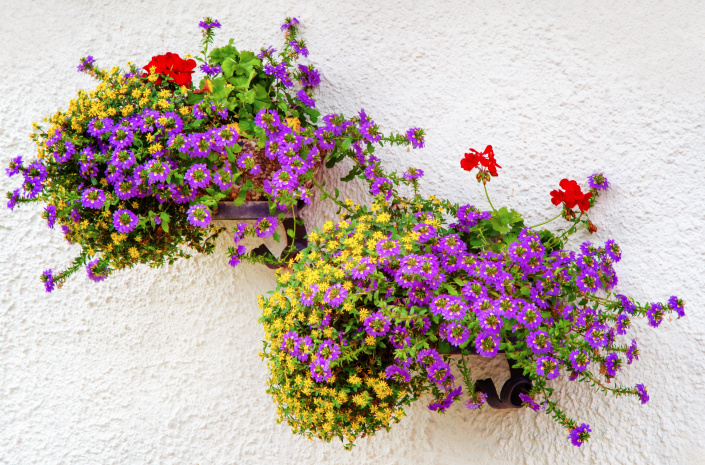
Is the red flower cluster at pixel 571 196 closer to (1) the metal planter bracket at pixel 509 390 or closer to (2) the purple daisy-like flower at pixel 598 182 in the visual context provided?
(2) the purple daisy-like flower at pixel 598 182

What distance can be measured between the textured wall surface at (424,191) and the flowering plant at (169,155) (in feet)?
0.96

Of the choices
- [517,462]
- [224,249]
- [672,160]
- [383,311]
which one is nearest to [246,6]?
[224,249]

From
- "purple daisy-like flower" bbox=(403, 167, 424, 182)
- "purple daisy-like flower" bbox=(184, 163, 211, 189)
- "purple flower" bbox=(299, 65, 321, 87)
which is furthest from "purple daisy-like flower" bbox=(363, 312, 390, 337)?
"purple flower" bbox=(299, 65, 321, 87)

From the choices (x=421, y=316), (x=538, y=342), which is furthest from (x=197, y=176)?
(x=538, y=342)

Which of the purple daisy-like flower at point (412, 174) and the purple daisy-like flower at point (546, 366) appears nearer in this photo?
the purple daisy-like flower at point (546, 366)

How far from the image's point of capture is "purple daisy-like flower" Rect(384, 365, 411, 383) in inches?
Result: 54.5

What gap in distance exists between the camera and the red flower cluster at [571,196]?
4.93 feet

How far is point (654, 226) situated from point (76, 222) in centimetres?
153

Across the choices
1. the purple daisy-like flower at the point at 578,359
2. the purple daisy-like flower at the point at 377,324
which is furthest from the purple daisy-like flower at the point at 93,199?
the purple daisy-like flower at the point at 578,359

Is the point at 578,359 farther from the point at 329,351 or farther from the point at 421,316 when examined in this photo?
the point at 329,351

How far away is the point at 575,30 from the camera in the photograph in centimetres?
172

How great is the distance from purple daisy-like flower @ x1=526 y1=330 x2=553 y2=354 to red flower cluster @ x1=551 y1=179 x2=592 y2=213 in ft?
1.28

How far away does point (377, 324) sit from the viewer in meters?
1.34

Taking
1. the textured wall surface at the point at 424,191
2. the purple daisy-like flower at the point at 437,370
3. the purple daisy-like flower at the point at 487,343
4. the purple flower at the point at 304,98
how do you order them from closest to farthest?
the purple daisy-like flower at the point at 487,343 < the purple daisy-like flower at the point at 437,370 < the textured wall surface at the point at 424,191 < the purple flower at the point at 304,98
